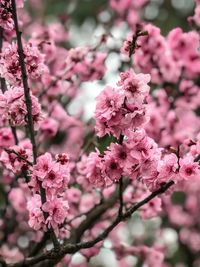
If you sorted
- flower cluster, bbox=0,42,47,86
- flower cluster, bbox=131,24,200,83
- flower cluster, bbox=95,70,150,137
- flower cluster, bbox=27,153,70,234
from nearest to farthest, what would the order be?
flower cluster, bbox=95,70,150,137 < flower cluster, bbox=27,153,70,234 < flower cluster, bbox=0,42,47,86 < flower cluster, bbox=131,24,200,83

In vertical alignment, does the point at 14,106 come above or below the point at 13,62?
below

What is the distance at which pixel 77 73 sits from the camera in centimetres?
368

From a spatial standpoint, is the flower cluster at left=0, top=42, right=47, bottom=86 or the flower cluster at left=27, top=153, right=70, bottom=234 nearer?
the flower cluster at left=27, top=153, right=70, bottom=234

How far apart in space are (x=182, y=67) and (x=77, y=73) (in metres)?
0.94

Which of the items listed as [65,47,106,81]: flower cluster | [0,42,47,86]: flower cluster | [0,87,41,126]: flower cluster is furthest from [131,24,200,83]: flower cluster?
[0,87,41,126]: flower cluster

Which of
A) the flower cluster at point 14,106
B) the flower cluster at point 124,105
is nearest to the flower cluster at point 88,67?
the flower cluster at point 14,106

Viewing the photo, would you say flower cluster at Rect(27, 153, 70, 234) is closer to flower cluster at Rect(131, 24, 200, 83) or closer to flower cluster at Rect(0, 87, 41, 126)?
flower cluster at Rect(0, 87, 41, 126)

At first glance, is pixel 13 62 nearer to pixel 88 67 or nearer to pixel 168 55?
pixel 88 67

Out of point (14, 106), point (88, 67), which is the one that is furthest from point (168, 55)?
point (14, 106)

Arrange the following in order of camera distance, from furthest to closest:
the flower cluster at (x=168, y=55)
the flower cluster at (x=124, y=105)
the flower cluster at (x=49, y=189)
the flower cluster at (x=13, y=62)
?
the flower cluster at (x=168, y=55)
the flower cluster at (x=13, y=62)
the flower cluster at (x=49, y=189)
the flower cluster at (x=124, y=105)

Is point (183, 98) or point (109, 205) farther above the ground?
point (183, 98)

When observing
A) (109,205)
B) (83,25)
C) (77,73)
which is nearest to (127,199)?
(109,205)

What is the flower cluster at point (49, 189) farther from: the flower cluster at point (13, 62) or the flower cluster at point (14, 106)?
the flower cluster at point (13, 62)

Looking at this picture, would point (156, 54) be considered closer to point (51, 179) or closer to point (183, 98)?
point (183, 98)
